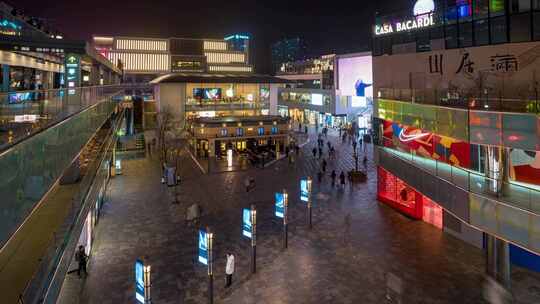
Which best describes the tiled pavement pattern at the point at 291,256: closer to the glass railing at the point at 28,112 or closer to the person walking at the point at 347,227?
the person walking at the point at 347,227

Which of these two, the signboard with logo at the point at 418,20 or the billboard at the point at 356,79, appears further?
the billboard at the point at 356,79

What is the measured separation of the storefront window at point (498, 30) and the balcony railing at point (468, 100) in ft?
7.44

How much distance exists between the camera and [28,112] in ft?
27.6

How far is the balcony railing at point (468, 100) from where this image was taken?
11803 mm

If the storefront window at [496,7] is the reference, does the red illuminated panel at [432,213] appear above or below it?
below

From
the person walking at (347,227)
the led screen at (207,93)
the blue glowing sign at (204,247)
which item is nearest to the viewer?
the blue glowing sign at (204,247)

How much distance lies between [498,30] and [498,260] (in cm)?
937

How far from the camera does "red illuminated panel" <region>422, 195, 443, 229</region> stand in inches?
816

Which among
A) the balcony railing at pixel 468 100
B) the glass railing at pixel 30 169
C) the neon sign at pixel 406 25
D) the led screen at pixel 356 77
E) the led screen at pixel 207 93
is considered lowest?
the glass railing at pixel 30 169

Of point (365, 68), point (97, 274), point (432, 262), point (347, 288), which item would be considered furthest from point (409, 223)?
point (365, 68)

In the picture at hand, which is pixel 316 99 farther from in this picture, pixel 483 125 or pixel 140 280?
pixel 140 280

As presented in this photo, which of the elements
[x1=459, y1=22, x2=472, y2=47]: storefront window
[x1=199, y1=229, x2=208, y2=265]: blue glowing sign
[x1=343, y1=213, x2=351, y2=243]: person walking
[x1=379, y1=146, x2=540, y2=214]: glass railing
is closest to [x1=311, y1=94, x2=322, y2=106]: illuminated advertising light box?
[x1=343, y1=213, x2=351, y2=243]: person walking

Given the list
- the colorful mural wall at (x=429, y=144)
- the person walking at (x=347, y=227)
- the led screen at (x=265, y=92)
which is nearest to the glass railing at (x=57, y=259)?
the person walking at (x=347, y=227)

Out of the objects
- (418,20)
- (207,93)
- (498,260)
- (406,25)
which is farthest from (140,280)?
(207,93)
